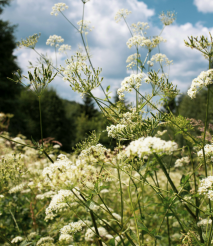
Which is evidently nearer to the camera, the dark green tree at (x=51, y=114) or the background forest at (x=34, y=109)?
the background forest at (x=34, y=109)

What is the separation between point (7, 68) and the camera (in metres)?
21.1

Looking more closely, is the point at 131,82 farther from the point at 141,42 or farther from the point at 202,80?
the point at 141,42

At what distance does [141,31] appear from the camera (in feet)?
11.1

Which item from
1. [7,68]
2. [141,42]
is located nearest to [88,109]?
[7,68]

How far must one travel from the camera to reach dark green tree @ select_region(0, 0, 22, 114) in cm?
2055

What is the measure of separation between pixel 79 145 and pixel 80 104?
41.8m

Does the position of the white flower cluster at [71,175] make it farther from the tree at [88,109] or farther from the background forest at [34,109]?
the tree at [88,109]

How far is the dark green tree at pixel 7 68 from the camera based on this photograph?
20547 mm

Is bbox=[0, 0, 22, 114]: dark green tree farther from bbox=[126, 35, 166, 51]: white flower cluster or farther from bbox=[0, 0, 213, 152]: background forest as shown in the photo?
bbox=[126, 35, 166, 51]: white flower cluster

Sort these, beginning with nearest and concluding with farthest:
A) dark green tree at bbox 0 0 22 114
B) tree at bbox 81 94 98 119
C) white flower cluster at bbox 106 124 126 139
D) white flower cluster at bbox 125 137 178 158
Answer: white flower cluster at bbox 125 137 178 158, white flower cluster at bbox 106 124 126 139, dark green tree at bbox 0 0 22 114, tree at bbox 81 94 98 119

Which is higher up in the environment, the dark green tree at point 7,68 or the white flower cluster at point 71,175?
the dark green tree at point 7,68

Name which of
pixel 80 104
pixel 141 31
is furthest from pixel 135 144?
pixel 80 104

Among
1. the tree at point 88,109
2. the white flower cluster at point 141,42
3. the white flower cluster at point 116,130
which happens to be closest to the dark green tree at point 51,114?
the tree at point 88,109

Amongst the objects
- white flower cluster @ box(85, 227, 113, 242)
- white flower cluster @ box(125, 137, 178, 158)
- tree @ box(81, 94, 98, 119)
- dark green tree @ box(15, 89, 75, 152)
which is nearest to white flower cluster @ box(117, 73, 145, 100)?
white flower cluster @ box(125, 137, 178, 158)
